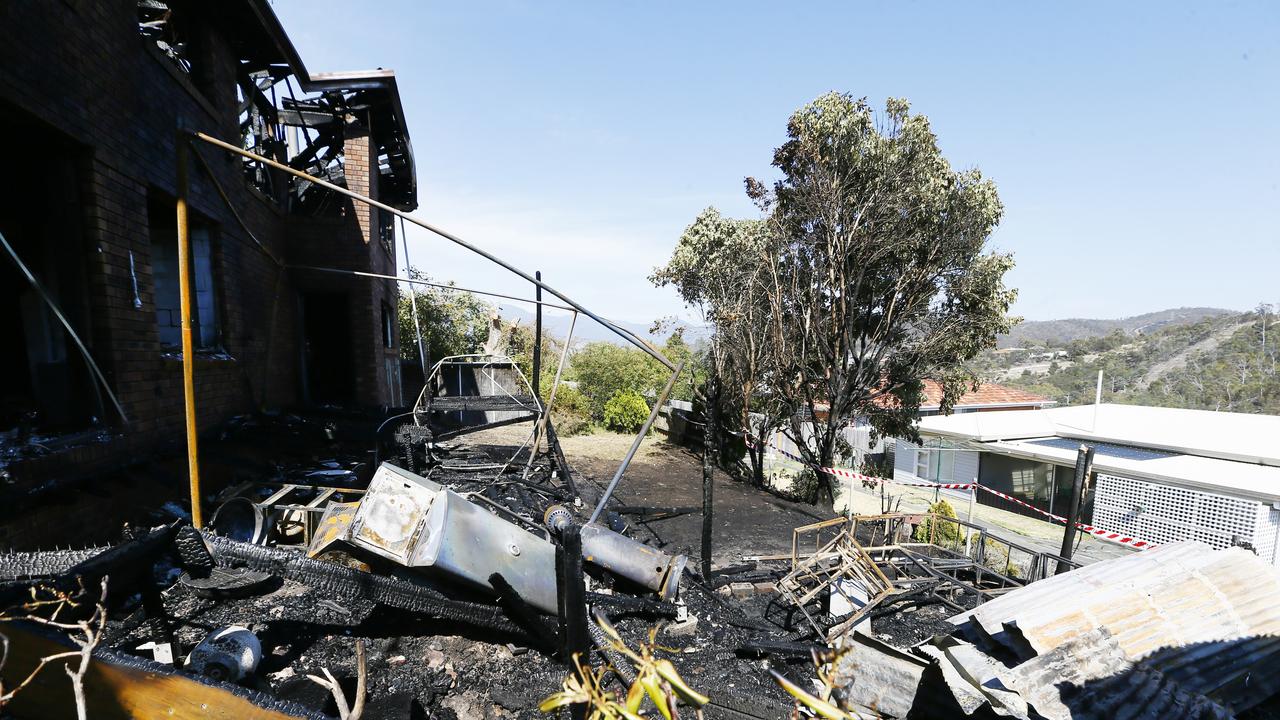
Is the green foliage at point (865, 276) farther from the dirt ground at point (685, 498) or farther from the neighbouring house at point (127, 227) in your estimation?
the neighbouring house at point (127, 227)

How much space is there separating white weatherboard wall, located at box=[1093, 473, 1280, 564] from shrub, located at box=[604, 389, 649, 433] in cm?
1190

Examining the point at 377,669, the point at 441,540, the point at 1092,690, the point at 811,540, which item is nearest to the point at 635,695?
the point at 441,540

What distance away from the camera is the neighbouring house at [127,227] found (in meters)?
3.48

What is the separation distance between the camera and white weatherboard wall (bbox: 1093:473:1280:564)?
8.68m

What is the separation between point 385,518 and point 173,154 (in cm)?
426

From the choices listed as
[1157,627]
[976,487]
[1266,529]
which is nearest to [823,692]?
[1157,627]

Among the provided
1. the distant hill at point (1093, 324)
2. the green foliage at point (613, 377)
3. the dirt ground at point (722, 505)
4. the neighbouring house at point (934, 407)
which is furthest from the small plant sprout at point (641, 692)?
the distant hill at point (1093, 324)

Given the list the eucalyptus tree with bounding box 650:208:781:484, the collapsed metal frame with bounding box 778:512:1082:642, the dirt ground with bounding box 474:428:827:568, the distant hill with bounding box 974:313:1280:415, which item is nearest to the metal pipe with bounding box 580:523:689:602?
A: the collapsed metal frame with bounding box 778:512:1082:642

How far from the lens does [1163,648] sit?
12.4ft

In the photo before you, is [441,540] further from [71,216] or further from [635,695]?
[71,216]

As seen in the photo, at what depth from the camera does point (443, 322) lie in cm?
1877

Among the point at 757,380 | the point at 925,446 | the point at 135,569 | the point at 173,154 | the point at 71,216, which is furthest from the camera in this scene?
the point at 925,446

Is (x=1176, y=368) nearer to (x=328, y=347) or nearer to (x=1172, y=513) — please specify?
(x=1172, y=513)

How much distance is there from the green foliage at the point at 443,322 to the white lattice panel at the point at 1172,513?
16093 millimetres
